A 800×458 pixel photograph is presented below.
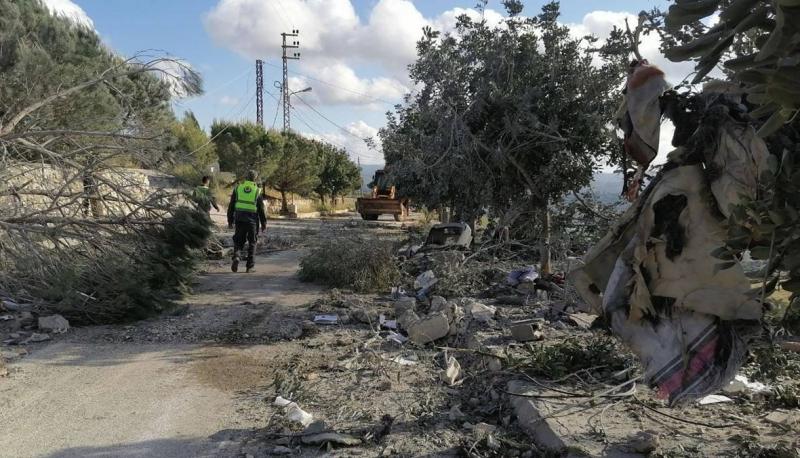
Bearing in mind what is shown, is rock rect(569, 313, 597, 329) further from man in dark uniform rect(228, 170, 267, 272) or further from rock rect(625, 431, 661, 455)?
man in dark uniform rect(228, 170, 267, 272)

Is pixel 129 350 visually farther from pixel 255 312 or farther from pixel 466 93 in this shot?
pixel 466 93

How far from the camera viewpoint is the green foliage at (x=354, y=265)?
31.1 feet

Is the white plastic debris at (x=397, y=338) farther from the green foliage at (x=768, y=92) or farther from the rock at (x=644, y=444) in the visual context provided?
the green foliage at (x=768, y=92)

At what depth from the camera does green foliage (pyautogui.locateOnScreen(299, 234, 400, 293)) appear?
9477 mm

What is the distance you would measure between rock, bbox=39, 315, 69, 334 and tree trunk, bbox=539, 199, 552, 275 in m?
6.46

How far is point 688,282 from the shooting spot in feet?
8.79

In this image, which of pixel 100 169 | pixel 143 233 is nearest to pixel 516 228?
pixel 143 233

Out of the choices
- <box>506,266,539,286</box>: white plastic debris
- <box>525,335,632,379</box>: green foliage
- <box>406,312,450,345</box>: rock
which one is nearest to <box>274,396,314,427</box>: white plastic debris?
<box>525,335,632,379</box>: green foliage

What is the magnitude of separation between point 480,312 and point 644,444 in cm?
359

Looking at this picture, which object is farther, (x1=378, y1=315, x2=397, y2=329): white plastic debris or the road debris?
(x1=378, y1=315, x2=397, y2=329): white plastic debris

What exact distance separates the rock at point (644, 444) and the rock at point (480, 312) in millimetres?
3268

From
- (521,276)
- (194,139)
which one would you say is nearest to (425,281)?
(521,276)

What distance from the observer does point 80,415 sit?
4.41 meters

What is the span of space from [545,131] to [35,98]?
23.1ft
